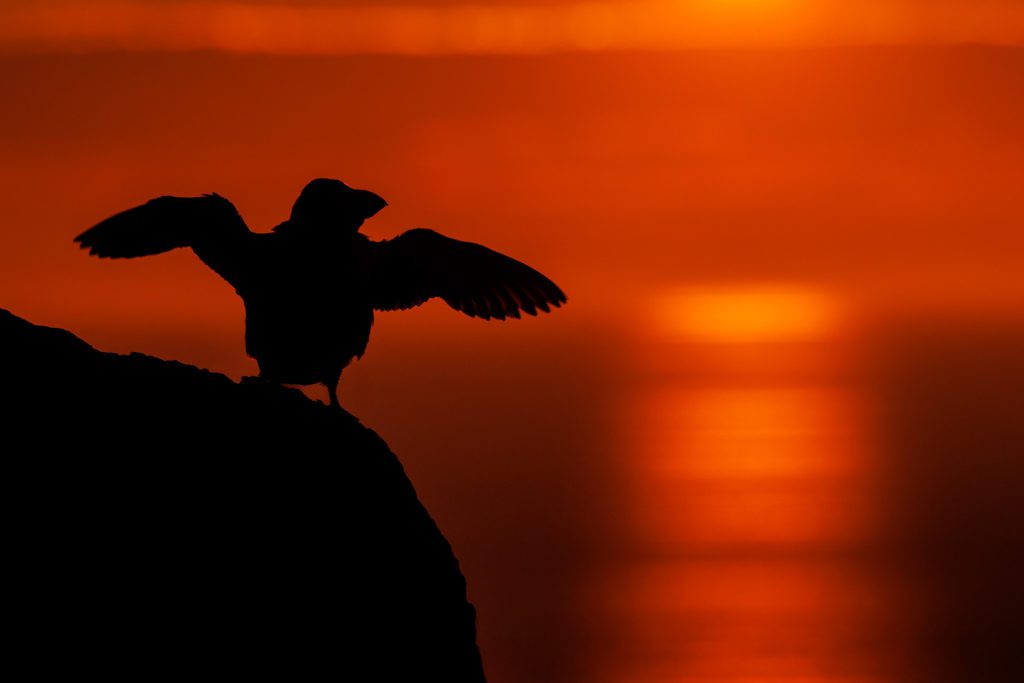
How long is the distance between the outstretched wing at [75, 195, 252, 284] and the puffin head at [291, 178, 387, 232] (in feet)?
1.46

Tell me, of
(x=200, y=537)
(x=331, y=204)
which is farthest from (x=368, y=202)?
(x=200, y=537)

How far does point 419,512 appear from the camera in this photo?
9938 millimetres

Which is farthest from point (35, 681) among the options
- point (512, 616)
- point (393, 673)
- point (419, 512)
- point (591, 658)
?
point (512, 616)

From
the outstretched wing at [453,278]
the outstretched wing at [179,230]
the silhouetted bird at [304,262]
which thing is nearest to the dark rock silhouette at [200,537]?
the silhouetted bird at [304,262]

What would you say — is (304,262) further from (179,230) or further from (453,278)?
(453,278)

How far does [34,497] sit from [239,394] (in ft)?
5.77

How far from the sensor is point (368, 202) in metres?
11.4

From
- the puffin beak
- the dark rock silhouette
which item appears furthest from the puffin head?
the dark rock silhouette

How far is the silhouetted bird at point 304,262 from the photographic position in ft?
37.7

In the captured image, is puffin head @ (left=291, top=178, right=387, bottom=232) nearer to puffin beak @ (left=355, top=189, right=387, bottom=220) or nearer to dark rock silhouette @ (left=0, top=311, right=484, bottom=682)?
puffin beak @ (left=355, top=189, right=387, bottom=220)

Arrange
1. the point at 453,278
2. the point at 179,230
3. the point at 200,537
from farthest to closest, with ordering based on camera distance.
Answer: the point at 453,278 < the point at 179,230 < the point at 200,537

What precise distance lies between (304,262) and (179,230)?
0.95 m

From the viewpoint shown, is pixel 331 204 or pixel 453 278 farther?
pixel 453 278

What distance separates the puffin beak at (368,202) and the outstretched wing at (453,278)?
0.63m
